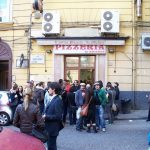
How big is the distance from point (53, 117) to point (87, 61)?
14808 millimetres

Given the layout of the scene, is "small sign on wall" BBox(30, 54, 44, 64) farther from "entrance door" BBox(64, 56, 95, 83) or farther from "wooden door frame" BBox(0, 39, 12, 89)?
"wooden door frame" BBox(0, 39, 12, 89)

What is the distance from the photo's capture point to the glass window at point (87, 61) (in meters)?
24.1

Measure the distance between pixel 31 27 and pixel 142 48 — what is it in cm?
557

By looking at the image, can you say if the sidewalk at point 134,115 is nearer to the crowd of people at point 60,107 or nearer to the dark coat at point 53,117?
the crowd of people at point 60,107

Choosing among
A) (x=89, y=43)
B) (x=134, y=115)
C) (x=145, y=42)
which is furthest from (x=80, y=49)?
(x=134, y=115)

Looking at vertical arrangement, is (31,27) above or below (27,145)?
above

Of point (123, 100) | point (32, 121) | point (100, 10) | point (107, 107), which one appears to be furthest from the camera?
point (100, 10)

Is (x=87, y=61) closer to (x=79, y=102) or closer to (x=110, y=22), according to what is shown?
(x=110, y=22)

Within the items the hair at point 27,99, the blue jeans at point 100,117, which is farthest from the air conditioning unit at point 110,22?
the hair at point 27,99

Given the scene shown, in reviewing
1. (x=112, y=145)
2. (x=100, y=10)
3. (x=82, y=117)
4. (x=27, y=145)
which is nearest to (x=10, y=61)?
(x=100, y=10)

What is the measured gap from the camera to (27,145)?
5406 mm

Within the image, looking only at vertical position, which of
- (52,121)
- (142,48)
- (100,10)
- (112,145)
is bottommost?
(112,145)

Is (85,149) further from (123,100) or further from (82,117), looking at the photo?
(123,100)

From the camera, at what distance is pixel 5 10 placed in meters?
25.1
